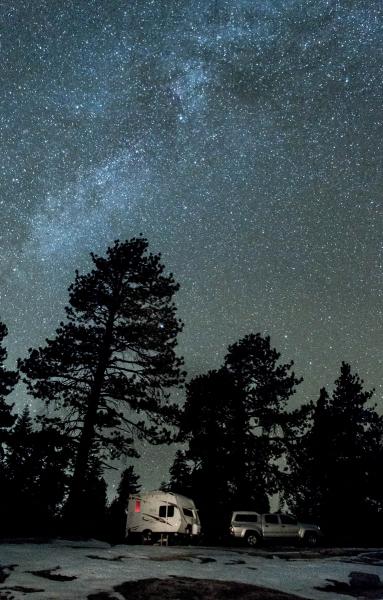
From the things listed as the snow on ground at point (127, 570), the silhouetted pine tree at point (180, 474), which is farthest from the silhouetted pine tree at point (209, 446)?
the snow on ground at point (127, 570)

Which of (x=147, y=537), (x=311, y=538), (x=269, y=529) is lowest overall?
(x=147, y=537)

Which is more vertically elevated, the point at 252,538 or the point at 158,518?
the point at 158,518

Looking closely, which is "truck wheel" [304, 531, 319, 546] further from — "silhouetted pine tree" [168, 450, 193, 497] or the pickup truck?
"silhouetted pine tree" [168, 450, 193, 497]

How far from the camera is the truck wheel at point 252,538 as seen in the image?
25070 mm

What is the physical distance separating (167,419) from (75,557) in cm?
1189

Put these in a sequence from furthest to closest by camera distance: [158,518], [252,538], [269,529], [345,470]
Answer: [345,470]
[269,529]
[252,538]
[158,518]

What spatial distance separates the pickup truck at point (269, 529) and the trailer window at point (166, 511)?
4.45 m

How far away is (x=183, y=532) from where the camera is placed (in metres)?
22.4

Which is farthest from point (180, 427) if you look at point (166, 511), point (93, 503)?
point (93, 503)

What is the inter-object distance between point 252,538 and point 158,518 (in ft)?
18.9

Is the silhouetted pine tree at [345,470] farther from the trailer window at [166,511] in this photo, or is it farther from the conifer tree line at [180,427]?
the trailer window at [166,511]

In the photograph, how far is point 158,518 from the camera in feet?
74.3

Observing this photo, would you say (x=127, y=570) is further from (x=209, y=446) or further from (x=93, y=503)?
(x=93, y=503)

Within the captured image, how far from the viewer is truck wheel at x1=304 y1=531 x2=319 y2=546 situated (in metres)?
25.8
